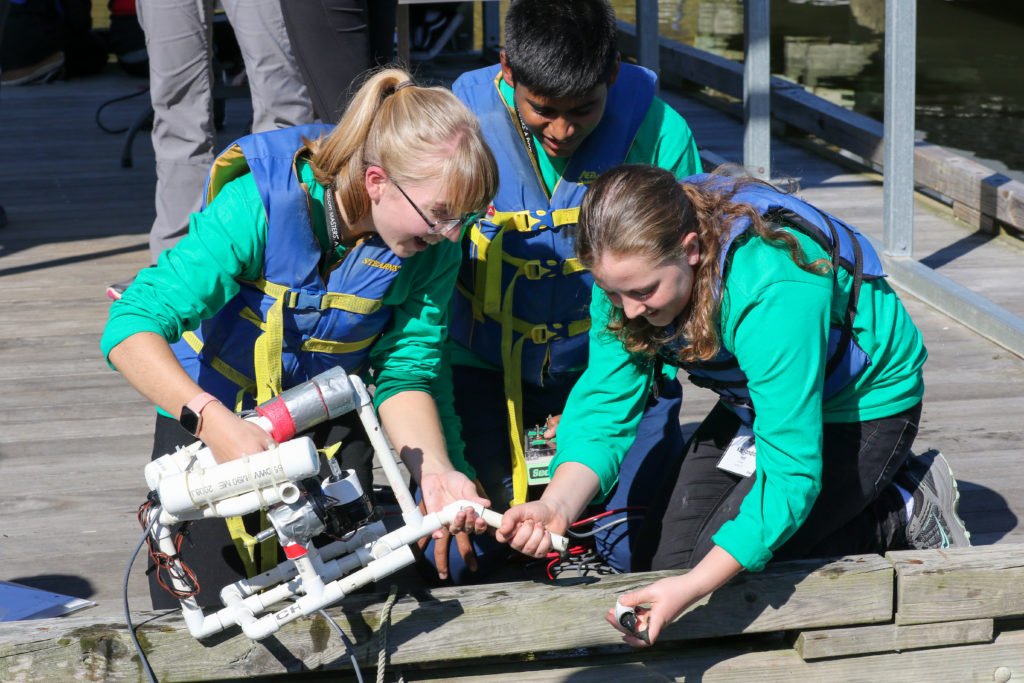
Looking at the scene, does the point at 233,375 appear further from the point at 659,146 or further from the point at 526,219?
the point at 659,146

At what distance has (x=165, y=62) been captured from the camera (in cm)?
360

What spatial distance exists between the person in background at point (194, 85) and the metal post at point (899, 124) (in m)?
2.17

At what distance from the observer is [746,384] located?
222 centimetres

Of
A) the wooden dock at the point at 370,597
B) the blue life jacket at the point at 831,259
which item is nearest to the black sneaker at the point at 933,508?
the wooden dock at the point at 370,597

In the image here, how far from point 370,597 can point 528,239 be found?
1.00 meters

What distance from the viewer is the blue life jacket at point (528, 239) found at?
105 inches

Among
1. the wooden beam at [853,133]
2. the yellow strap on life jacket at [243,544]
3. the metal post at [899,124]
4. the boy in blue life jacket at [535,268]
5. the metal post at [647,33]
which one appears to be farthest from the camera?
the metal post at [647,33]

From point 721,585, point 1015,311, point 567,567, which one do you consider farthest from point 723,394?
point 1015,311

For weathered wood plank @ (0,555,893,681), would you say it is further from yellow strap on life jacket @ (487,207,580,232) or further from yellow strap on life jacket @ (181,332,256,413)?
yellow strap on life jacket @ (487,207,580,232)

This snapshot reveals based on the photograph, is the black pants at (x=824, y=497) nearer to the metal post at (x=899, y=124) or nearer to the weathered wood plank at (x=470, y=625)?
the weathered wood plank at (x=470, y=625)

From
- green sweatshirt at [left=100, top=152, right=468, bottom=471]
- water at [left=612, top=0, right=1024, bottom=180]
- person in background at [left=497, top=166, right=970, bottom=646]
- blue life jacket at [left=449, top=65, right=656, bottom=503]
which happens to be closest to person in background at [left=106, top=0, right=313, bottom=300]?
blue life jacket at [left=449, top=65, right=656, bottom=503]

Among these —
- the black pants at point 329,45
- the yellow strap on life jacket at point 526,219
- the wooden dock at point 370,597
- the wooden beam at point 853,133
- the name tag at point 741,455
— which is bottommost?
the wooden dock at point 370,597

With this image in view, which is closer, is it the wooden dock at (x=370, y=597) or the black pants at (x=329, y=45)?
the wooden dock at (x=370, y=597)

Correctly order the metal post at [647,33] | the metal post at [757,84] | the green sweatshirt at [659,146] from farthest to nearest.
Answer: the metal post at [647,33] → the metal post at [757,84] → the green sweatshirt at [659,146]
